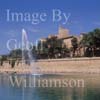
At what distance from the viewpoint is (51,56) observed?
53.4 meters

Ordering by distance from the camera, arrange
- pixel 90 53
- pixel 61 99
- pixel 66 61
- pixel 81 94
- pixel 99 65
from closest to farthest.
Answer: pixel 61 99, pixel 81 94, pixel 99 65, pixel 66 61, pixel 90 53

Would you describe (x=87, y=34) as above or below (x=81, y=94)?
above

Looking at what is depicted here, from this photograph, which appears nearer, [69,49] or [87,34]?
[87,34]

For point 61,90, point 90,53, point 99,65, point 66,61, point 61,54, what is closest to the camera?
point 61,90

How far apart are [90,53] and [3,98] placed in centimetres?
3073

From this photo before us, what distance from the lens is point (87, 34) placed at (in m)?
47.3

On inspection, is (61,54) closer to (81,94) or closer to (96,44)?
(96,44)

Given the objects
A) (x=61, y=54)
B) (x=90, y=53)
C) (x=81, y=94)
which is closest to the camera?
(x=81, y=94)

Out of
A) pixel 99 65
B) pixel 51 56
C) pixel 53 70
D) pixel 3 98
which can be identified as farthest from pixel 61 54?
pixel 3 98

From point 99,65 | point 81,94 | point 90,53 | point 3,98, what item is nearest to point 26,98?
point 3,98

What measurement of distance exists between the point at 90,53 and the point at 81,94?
29.1 meters

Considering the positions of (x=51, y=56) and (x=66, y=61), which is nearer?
(x=66, y=61)

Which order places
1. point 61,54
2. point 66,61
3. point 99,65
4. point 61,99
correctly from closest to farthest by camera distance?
point 61,99 → point 99,65 → point 66,61 → point 61,54

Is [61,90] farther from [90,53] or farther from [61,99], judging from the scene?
[90,53]
